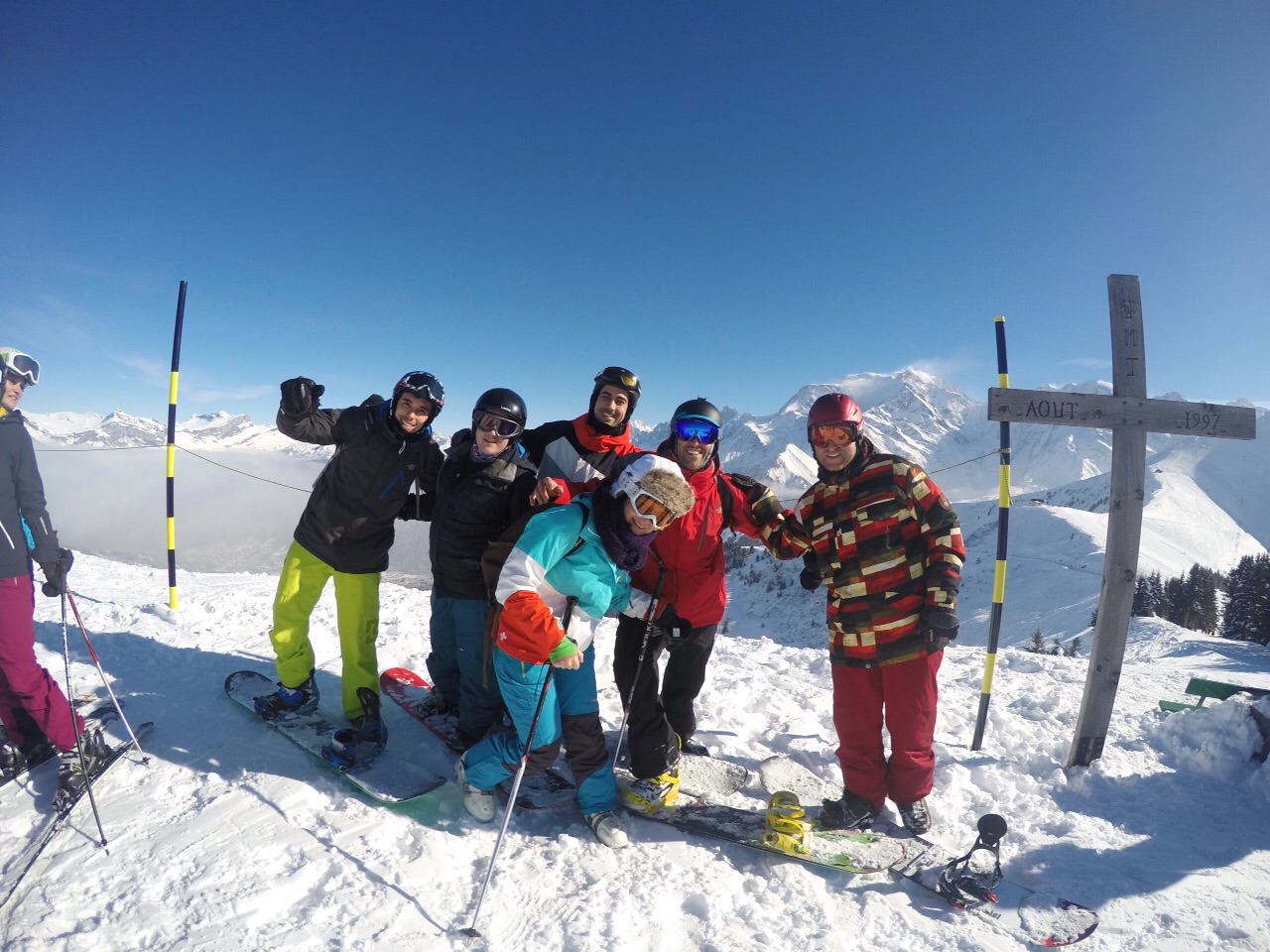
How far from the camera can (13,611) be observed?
380 cm

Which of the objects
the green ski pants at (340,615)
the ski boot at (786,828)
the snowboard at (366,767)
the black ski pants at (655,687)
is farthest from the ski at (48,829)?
the ski boot at (786,828)

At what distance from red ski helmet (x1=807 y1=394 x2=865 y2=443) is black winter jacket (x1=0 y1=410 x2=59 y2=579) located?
201 inches

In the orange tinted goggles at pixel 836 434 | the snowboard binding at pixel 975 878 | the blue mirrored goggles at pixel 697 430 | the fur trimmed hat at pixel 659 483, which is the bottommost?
the snowboard binding at pixel 975 878

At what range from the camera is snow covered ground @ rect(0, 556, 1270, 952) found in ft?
9.70

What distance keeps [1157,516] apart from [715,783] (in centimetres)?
25617

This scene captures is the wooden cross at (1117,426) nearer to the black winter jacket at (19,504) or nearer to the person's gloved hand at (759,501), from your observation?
the person's gloved hand at (759,501)

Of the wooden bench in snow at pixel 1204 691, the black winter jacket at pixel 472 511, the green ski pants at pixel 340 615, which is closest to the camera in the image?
the black winter jacket at pixel 472 511

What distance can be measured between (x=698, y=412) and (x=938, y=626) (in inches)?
84.6

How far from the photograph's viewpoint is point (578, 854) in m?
3.56

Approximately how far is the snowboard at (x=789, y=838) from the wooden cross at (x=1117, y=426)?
252 cm

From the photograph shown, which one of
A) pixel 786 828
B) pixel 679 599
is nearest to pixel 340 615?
pixel 679 599

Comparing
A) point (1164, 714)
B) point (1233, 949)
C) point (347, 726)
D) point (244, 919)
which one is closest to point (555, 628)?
point (244, 919)

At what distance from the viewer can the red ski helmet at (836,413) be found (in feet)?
13.7

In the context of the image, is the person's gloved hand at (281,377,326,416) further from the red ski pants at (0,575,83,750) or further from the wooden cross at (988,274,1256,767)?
the wooden cross at (988,274,1256,767)
